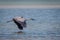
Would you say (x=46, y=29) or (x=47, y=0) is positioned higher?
(x=46, y=29)

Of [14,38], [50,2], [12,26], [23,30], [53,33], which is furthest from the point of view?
[50,2]

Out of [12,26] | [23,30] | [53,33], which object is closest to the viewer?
[53,33]

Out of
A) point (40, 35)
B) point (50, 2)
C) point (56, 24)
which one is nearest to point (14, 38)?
point (40, 35)

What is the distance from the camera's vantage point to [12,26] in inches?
103

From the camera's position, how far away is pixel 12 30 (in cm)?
238

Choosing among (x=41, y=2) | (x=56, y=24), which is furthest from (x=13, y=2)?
(x=56, y=24)

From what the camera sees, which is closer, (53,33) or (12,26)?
(53,33)

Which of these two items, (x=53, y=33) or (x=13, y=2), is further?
(x=13, y=2)

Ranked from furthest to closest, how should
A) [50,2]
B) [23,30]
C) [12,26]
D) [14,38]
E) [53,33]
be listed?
1. [50,2]
2. [12,26]
3. [23,30]
4. [53,33]
5. [14,38]

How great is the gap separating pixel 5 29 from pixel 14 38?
407mm

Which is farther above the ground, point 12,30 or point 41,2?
point 12,30

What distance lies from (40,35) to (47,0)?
18.8ft

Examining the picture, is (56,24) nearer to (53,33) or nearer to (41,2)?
(53,33)

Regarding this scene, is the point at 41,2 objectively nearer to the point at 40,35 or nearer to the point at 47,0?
the point at 47,0
